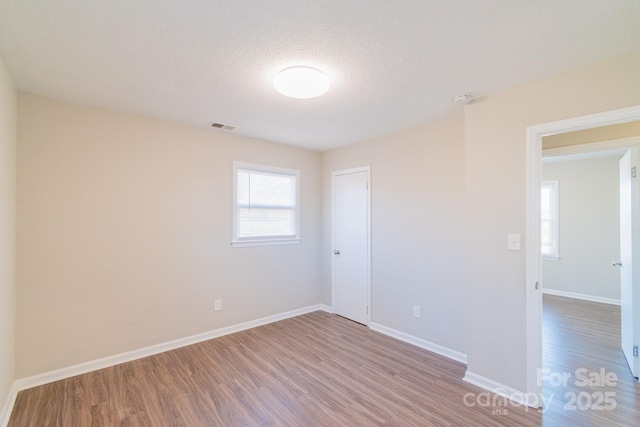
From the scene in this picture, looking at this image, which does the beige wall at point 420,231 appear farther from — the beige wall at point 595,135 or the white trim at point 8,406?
the white trim at point 8,406

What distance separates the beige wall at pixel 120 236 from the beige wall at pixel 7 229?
0.40 ft

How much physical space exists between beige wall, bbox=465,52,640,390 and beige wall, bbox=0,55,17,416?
3556 mm

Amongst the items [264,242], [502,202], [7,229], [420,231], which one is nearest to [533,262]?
[502,202]

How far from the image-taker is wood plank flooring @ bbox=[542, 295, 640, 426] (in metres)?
2.04

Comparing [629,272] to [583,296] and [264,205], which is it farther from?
[264,205]

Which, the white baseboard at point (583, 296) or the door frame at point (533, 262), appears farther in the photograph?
the white baseboard at point (583, 296)

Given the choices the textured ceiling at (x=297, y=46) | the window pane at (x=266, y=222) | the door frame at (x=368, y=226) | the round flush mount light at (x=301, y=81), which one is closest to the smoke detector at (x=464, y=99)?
the textured ceiling at (x=297, y=46)

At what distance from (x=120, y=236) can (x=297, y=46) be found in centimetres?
247

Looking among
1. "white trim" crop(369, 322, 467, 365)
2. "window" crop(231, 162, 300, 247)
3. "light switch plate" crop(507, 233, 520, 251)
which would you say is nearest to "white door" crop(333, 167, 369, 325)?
"white trim" crop(369, 322, 467, 365)

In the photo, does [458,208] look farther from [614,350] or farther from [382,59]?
[614,350]

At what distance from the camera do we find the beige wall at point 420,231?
295 centimetres

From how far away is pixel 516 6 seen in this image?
142 cm

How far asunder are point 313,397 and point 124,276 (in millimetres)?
2154

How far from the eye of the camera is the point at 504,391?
227 cm
